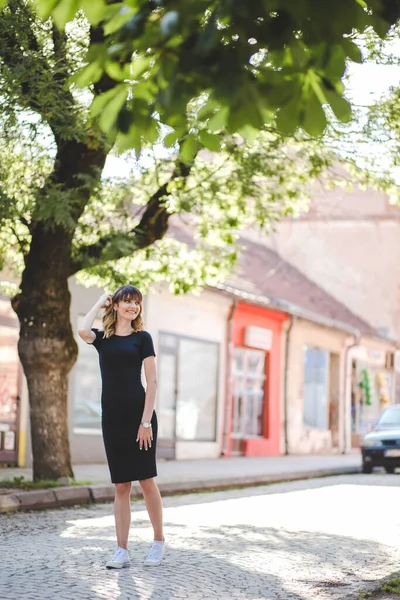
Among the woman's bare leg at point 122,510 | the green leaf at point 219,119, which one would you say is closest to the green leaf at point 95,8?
the green leaf at point 219,119

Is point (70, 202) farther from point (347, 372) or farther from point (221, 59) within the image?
point (347, 372)

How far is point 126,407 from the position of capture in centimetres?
737

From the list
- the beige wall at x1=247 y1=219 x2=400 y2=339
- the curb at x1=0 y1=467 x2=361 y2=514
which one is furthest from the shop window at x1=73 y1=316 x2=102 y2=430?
the beige wall at x1=247 y1=219 x2=400 y2=339

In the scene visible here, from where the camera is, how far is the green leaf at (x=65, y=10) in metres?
4.05

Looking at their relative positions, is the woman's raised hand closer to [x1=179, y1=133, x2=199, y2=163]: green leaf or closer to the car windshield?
[x1=179, y1=133, x2=199, y2=163]: green leaf

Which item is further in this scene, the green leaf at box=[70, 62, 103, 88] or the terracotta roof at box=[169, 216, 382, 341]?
the terracotta roof at box=[169, 216, 382, 341]

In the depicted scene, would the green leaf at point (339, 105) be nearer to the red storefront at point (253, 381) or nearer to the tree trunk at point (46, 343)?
the tree trunk at point (46, 343)

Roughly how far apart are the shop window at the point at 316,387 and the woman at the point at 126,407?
25337 mm

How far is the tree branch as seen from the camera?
13.7 meters

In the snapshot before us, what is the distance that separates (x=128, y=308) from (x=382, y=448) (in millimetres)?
16520

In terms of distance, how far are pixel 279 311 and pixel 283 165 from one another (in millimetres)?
15330

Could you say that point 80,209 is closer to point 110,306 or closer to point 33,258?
point 33,258

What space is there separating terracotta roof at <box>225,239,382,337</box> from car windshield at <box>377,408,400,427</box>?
807 centimetres

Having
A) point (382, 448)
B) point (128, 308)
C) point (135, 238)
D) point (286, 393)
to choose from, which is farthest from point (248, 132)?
point (286, 393)
